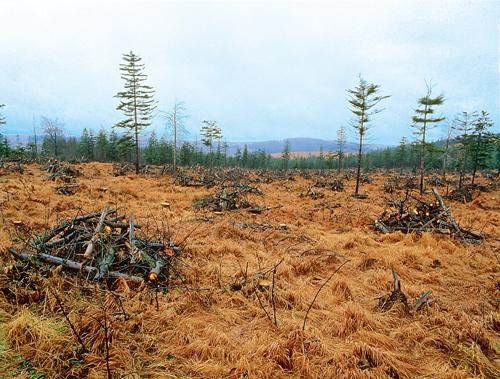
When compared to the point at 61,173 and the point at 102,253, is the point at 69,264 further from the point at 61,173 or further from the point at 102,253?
the point at 61,173

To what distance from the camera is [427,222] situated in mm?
8797

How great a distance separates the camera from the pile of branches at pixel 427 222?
8359mm

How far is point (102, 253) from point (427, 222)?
366 inches

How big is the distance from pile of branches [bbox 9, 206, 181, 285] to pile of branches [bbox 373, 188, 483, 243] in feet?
24.6

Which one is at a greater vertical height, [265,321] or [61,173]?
[61,173]

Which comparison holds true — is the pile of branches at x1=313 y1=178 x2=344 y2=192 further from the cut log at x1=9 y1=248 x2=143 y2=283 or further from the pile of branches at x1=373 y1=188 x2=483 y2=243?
the cut log at x1=9 y1=248 x2=143 y2=283

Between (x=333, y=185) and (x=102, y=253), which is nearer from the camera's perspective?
(x=102, y=253)

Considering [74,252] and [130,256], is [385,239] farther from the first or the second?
[74,252]

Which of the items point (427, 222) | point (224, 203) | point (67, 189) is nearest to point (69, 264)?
point (224, 203)

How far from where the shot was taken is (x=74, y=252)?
470 centimetres

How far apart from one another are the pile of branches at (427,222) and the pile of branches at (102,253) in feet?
24.6

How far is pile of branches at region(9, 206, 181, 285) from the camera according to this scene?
4.36 metres

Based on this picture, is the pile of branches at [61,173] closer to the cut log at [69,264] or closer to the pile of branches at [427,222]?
the cut log at [69,264]

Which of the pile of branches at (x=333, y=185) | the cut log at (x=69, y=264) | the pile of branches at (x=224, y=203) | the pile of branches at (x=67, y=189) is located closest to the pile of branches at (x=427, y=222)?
the pile of branches at (x=224, y=203)
